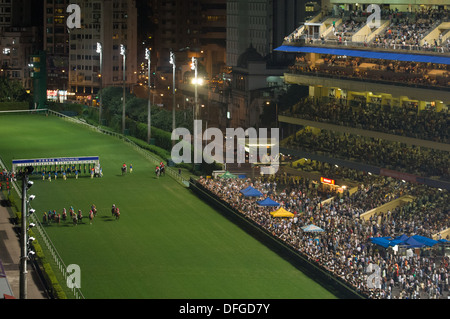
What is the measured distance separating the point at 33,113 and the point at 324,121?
56391 millimetres

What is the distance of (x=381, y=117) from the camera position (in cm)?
7031

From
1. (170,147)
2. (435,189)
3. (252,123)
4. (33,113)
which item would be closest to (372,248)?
(435,189)

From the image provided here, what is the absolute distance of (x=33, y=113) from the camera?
122 m

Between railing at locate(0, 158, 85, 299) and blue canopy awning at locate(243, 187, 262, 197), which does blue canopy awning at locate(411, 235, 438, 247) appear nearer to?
blue canopy awning at locate(243, 187, 262, 197)

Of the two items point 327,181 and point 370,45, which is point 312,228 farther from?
point 370,45

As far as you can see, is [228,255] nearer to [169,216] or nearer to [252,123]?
[169,216]

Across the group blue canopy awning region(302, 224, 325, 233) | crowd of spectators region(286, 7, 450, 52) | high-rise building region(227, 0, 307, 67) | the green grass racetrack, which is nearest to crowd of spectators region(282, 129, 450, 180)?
crowd of spectators region(286, 7, 450, 52)

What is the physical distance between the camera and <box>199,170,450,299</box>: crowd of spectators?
1832 inches

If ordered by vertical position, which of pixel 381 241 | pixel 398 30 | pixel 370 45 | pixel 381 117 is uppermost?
pixel 398 30

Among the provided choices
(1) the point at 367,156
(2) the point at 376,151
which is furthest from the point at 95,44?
(2) the point at 376,151

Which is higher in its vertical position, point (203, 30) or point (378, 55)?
point (203, 30)

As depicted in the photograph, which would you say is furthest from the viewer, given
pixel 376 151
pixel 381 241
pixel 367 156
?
pixel 367 156

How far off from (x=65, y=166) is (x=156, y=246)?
24.1 m

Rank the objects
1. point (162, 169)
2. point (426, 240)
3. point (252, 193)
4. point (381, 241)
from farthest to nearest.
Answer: point (162, 169)
point (252, 193)
point (381, 241)
point (426, 240)
